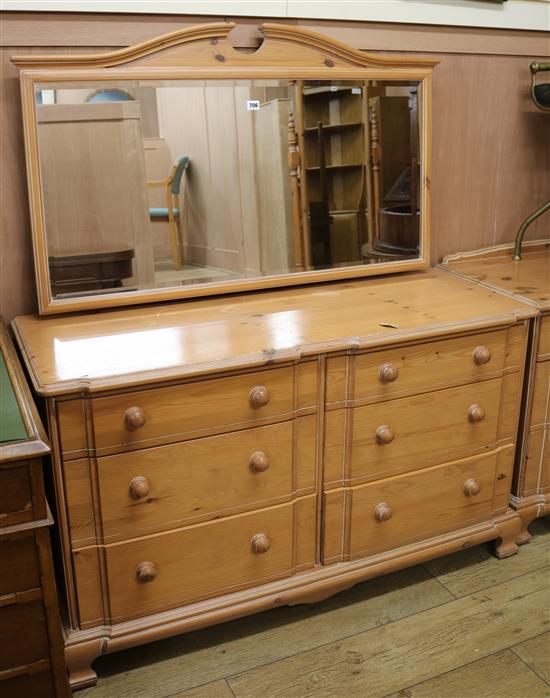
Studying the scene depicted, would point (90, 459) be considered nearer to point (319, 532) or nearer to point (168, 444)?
point (168, 444)

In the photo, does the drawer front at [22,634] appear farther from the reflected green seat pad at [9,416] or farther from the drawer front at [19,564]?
the reflected green seat pad at [9,416]

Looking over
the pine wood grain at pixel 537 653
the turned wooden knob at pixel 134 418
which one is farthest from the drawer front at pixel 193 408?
the pine wood grain at pixel 537 653

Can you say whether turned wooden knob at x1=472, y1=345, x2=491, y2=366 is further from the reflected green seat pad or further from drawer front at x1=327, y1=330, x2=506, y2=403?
the reflected green seat pad

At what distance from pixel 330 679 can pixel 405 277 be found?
1191 millimetres

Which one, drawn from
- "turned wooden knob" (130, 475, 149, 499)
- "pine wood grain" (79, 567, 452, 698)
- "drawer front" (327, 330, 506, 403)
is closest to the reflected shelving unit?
"drawer front" (327, 330, 506, 403)

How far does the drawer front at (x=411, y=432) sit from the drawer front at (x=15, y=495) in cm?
74

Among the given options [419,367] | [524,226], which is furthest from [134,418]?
[524,226]

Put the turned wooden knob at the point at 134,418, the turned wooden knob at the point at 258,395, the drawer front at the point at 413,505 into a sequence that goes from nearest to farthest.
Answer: the turned wooden knob at the point at 134,418 → the turned wooden knob at the point at 258,395 → the drawer front at the point at 413,505

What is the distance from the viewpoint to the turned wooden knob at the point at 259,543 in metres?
1.73

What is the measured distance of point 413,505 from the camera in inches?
75.9

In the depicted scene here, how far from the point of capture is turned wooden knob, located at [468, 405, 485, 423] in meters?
1.92

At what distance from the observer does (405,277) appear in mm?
2242

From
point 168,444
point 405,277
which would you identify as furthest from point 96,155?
point 405,277

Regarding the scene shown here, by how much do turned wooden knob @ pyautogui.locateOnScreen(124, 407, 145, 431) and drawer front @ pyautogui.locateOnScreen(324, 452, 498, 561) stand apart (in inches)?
22.1
